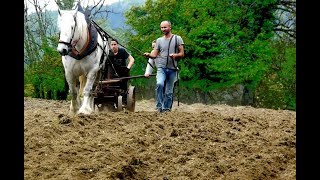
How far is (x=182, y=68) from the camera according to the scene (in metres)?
24.6

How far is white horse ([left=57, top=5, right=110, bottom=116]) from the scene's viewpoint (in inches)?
341

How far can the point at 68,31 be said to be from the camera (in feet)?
27.9

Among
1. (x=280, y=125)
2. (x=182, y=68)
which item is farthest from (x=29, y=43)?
(x=280, y=125)

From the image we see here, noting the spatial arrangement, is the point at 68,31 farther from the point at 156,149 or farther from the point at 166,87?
the point at 156,149

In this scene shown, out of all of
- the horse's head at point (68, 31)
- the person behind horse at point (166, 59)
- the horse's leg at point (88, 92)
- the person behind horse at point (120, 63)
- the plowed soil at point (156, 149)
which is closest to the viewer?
the plowed soil at point (156, 149)

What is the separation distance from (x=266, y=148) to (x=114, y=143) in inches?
66.7

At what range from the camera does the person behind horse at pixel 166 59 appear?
31.7 feet

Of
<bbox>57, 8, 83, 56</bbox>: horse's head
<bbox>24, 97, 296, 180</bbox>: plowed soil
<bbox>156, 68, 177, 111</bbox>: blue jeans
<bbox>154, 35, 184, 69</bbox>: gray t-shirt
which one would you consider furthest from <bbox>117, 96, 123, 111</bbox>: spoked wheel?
<bbox>24, 97, 296, 180</bbox>: plowed soil

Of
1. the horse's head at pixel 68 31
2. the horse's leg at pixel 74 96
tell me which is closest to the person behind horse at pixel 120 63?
the horse's leg at pixel 74 96

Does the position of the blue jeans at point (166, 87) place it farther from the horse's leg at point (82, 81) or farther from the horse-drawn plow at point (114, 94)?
the horse's leg at point (82, 81)

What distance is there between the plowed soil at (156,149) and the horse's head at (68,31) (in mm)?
1217

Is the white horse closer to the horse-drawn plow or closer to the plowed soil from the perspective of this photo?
the horse-drawn plow
